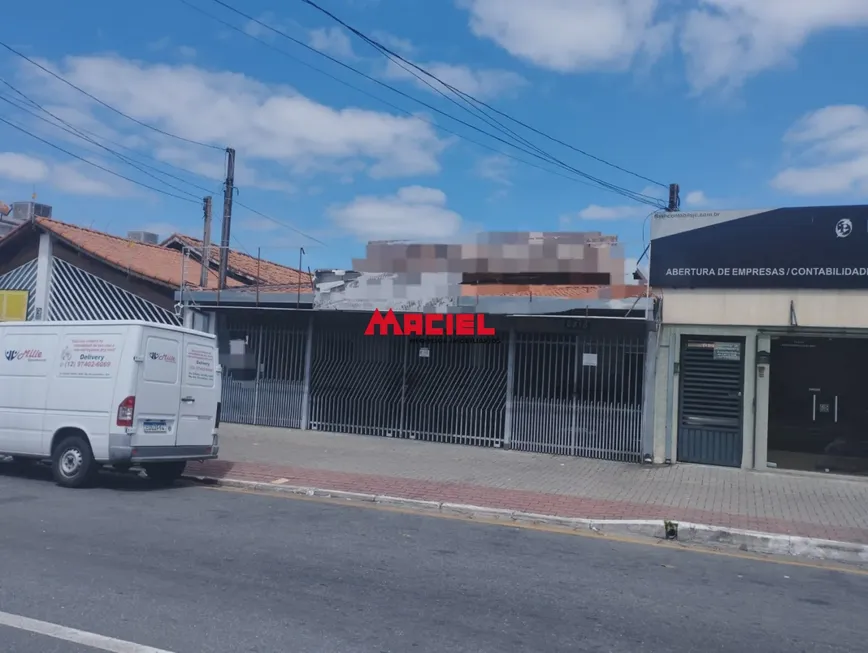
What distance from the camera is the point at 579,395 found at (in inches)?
547

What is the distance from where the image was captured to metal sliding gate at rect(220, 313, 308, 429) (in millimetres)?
16188

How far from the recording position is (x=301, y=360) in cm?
1616

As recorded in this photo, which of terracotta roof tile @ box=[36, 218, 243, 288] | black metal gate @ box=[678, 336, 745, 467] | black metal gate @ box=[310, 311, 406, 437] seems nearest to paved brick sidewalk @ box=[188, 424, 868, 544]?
black metal gate @ box=[678, 336, 745, 467]

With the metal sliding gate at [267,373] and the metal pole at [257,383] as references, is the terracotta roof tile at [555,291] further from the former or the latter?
the metal pole at [257,383]

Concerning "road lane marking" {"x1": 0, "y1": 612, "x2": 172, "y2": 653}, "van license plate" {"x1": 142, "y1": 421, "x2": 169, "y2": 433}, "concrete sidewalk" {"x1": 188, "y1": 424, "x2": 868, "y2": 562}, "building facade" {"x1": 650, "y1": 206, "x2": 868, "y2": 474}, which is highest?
"building facade" {"x1": 650, "y1": 206, "x2": 868, "y2": 474}

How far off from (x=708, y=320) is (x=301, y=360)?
8.19 m

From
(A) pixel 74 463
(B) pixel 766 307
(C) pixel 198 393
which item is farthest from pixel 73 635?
(B) pixel 766 307

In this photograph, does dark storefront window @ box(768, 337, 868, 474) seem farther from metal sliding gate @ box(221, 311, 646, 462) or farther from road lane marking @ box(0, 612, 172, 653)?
road lane marking @ box(0, 612, 172, 653)

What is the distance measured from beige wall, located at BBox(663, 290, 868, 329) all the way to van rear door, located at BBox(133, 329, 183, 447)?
8102 mm

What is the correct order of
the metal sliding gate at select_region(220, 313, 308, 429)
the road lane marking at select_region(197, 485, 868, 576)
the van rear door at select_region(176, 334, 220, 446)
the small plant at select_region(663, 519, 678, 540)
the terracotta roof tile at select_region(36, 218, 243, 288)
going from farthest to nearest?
the terracotta roof tile at select_region(36, 218, 243, 288) < the metal sliding gate at select_region(220, 313, 308, 429) < the van rear door at select_region(176, 334, 220, 446) < the small plant at select_region(663, 519, 678, 540) < the road lane marking at select_region(197, 485, 868, 576)

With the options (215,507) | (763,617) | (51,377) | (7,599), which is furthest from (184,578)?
(51,377)

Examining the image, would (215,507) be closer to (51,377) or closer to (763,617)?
(51,377)

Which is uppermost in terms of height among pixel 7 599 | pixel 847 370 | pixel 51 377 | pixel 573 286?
pixel 573 286

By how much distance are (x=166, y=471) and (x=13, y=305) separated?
1123cm
